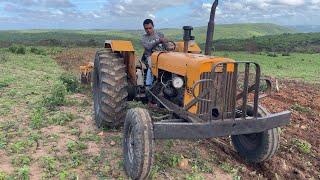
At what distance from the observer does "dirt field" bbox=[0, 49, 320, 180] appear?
5941 millimetres

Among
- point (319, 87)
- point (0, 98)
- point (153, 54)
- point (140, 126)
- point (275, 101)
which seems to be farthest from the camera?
point (319, 87)

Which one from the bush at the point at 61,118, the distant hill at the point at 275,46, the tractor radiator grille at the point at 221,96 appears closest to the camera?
the tractor radiator grille at the point at 221,96

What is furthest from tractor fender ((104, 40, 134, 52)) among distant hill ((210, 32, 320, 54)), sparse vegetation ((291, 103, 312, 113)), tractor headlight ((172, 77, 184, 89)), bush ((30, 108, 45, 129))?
distant hill ((210, 32, 320, 54))

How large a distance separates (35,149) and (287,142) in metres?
4.43

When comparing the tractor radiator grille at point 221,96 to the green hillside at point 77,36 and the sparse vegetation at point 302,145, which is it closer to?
the sparse vegetation at point 302,145

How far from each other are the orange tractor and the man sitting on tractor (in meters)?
0.17

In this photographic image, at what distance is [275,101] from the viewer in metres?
11.5

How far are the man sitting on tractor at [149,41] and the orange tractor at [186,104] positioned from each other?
168 millimetres

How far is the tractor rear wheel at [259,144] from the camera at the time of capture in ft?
21.3

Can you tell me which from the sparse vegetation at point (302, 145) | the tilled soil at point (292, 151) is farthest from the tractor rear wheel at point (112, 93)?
the sparse vegetation at point (302, 145)

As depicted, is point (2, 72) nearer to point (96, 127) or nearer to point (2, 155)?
point (96, 127)

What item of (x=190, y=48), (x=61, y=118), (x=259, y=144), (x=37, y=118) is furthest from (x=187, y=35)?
(x=37, y=118)

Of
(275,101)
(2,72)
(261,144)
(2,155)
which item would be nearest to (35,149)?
(2,155)

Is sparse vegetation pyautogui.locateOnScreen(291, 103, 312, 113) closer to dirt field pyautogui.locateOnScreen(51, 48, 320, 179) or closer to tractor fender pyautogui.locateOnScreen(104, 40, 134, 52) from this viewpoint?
dirt field pyautogui.locateOnScreen(51, 48, 320, 179)
